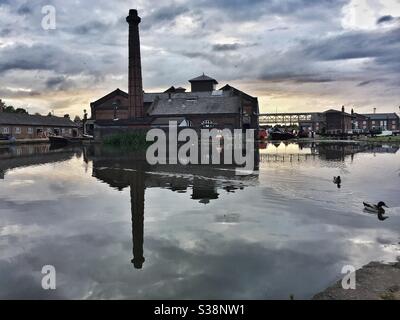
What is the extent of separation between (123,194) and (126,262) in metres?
8.39

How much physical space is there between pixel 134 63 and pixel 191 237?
4972 cm

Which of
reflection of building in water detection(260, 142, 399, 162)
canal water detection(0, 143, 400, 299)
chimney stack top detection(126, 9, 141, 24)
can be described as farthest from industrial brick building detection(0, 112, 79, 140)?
canal water detection(0, 143, 400, 299)

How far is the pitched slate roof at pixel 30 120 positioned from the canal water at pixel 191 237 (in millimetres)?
54920

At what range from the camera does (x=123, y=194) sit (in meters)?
16.6

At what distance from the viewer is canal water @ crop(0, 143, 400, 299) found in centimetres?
731

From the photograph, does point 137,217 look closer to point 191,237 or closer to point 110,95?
point 191,237

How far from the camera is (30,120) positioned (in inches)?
2938

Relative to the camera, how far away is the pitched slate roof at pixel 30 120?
6804 cm

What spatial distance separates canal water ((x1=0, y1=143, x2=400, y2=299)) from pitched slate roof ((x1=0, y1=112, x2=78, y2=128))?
54920 mm

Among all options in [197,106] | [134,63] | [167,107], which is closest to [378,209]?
[134,63]

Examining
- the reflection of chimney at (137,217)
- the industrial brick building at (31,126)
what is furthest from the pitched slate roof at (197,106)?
the reflection of chimney at (137,217)

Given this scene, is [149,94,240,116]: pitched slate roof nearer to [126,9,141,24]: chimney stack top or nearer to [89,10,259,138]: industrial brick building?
[89,10,259,138]: industrial brick building
